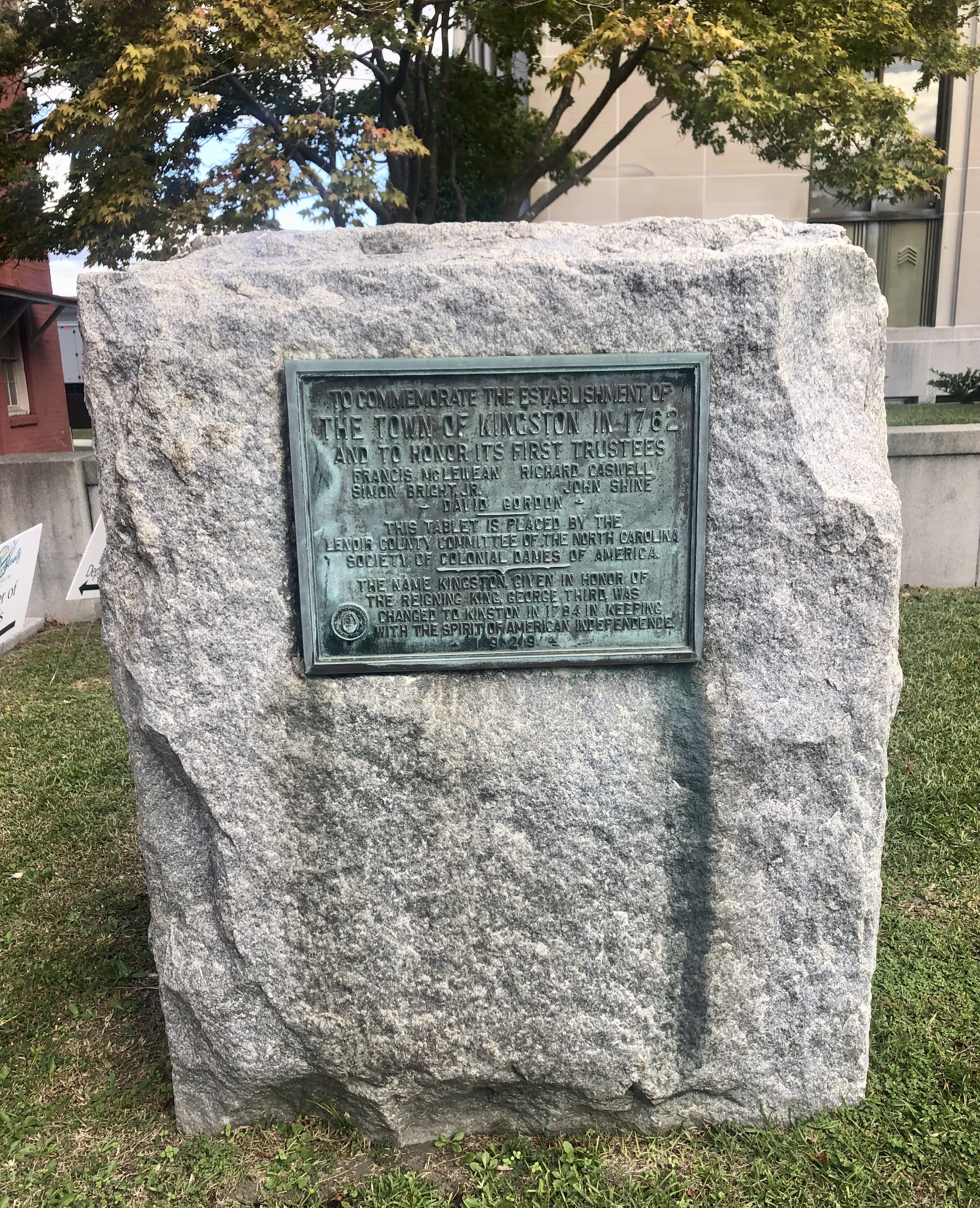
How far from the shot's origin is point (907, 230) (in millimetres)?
17641

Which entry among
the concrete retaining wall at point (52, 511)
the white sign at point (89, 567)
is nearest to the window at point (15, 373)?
the concrete retaining wall at point (52, 511)

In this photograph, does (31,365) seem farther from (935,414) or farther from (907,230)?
(907,230)

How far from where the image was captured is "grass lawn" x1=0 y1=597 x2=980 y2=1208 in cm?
252

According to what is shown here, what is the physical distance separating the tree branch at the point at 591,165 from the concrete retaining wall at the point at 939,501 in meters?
5.81

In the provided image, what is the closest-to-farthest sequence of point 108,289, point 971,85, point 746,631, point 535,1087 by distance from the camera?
point 108,289
point 746,631
point 535,1087
point 971,85

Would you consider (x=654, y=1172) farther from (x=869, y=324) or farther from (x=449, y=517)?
(x=869, y=324)

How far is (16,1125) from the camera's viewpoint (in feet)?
9.12

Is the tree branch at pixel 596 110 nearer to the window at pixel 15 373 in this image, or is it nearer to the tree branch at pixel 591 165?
the tree branch at pixel 591 165

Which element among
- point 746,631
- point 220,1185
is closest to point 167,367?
point 746,631

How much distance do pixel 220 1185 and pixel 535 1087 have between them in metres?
0.89

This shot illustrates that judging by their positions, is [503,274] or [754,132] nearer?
[503,274]

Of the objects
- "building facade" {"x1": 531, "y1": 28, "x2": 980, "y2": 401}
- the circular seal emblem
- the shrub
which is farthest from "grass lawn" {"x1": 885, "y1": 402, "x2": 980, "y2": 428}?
the circular seal emblem

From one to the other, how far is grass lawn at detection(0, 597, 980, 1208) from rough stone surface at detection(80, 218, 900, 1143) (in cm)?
11

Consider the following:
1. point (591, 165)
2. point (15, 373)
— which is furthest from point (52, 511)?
point (15, 373)
